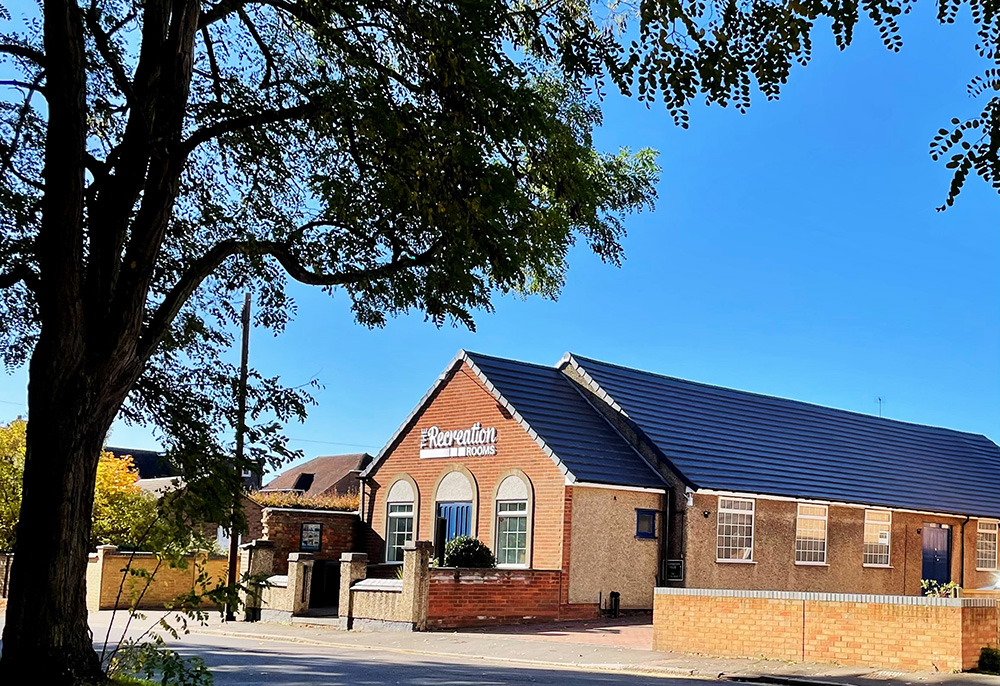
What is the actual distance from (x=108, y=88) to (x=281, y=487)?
61696 mm

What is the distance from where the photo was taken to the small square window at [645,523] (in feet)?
97.9

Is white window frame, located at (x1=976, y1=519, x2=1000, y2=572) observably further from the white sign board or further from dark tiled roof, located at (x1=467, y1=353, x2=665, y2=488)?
the white sign board

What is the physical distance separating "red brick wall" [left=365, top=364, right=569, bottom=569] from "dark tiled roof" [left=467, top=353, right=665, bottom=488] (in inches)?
18.1

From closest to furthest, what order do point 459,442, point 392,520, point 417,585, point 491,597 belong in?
1. point 417,585
2. point 491,597
3. point 459,442
4. point 392,520

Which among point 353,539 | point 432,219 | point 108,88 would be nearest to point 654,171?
point 432,219

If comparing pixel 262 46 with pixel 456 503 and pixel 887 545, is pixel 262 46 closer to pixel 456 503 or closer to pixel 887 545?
pixel 456 503

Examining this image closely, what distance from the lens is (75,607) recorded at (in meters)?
9.45

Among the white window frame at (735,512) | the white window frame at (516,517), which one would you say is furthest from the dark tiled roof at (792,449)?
the white window frame at (516,517)

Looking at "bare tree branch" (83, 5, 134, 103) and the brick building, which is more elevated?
"bare tree branch" (83, 5, 134, 103)

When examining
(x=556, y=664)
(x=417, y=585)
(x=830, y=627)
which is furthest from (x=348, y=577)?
(x=830, y=627)

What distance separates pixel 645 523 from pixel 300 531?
953 cm

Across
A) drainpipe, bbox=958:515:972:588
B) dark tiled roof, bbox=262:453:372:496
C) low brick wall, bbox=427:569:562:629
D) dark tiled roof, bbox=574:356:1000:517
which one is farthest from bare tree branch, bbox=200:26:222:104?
dark tiled roof, bbox=262:453:372:496

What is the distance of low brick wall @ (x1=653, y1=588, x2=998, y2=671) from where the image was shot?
17281 millimetres

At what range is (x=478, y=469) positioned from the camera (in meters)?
31.4
